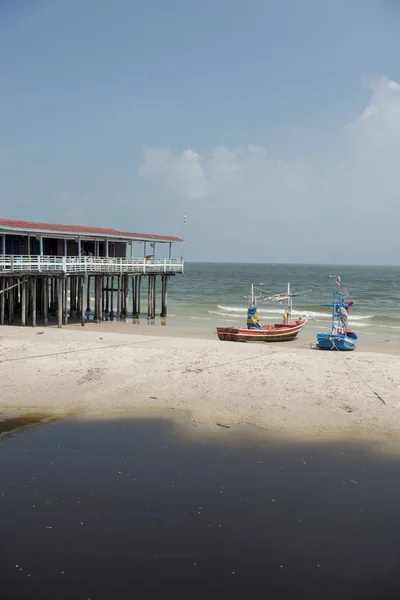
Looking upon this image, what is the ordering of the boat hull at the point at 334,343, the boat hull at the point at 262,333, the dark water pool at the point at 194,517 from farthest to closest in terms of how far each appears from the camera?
the boat hull at the point at 262,333 < the boat hull at the point at 334,343 < the dark water pool at the point at 194,517

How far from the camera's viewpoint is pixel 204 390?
15883mm

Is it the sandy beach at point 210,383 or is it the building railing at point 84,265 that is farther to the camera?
the building railing at point 84,265

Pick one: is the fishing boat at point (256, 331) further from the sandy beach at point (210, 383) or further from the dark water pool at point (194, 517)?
the dark water pool at point (194, 517)

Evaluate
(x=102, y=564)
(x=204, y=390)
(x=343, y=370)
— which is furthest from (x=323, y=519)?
(x=343, y=370)

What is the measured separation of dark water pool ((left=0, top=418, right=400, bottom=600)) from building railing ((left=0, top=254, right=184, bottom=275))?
17.3 metres

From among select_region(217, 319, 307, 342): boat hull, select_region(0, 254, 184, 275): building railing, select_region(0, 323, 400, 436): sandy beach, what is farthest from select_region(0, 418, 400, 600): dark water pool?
select_region(0, 254, 184, 275): building railing

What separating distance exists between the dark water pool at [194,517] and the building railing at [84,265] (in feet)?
56.6

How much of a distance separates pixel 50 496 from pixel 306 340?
23384mm

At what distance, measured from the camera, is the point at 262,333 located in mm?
28828

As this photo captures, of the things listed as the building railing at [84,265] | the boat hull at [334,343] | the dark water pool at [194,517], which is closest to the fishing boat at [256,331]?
the boat hull at [334,343]

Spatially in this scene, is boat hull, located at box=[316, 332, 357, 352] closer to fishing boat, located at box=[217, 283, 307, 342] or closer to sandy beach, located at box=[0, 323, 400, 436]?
sandy beach, located at box=[0, 323, 400, 436]

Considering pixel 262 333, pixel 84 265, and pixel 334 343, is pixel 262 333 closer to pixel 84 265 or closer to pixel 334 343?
pixel 334 343

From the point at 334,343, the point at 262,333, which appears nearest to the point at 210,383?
the point at 334,343

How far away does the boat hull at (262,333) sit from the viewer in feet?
91.8
